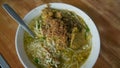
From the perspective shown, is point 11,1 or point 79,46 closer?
point 79,46

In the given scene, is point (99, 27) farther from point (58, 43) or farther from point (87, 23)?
point (58, 43)

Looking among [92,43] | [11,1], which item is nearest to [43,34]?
[92,43]

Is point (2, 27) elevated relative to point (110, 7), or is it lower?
elevated

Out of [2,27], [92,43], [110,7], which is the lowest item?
[92,43]

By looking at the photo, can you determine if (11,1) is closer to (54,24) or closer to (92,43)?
(54,24)
